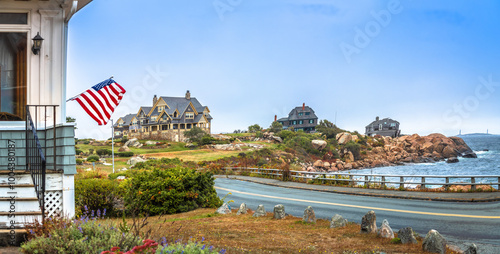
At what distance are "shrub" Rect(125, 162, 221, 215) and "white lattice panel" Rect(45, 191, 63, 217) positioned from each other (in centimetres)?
573

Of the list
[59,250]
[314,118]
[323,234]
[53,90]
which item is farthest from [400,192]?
[314,118]

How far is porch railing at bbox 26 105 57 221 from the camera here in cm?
789

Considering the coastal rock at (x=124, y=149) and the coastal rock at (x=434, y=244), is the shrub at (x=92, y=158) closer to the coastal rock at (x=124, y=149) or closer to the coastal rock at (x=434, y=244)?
the coastal rock at (x=124, y=149)

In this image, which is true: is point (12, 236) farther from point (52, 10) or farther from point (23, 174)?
point (52, 10)

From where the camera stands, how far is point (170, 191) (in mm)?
15297

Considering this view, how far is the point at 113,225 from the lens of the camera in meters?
6.50

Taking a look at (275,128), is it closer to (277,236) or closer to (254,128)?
(254,128)

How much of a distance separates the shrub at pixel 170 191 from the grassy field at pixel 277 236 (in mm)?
2750

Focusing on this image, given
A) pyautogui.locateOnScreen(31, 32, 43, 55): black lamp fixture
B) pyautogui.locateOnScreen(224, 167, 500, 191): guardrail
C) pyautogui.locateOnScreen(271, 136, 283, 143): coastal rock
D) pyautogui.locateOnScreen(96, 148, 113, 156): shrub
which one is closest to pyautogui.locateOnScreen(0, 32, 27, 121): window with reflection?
pyautogui.locateOnScreen(31, 32, 43, 55): black lamp fixture

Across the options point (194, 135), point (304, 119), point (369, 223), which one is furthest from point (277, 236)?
point (304, 119)

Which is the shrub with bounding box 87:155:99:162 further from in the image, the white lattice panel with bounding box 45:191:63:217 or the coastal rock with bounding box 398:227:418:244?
the coastal rock with bounding box 398:227:418:244

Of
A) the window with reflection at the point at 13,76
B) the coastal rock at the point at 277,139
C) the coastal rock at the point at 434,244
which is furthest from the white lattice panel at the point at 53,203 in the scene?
the coastal rock at the point at 277,139

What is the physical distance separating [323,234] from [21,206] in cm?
706

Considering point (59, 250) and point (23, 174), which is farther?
point (23, 174)
